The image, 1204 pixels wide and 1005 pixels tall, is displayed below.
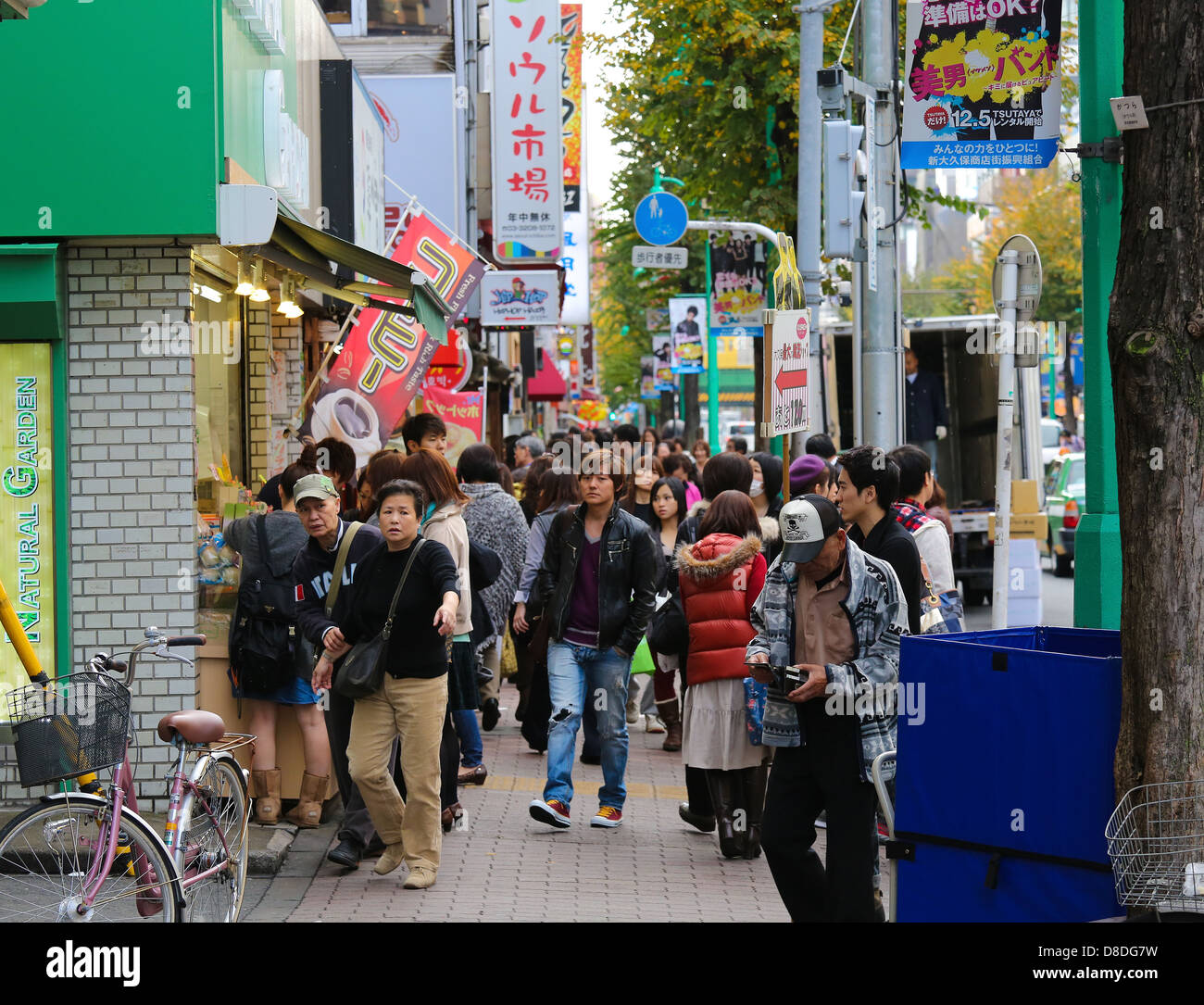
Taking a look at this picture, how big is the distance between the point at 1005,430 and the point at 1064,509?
18085 millimetres

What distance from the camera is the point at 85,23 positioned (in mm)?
7820

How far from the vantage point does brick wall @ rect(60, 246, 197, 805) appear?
8.01 metres

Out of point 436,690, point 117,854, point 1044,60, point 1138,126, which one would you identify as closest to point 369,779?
point 436,690

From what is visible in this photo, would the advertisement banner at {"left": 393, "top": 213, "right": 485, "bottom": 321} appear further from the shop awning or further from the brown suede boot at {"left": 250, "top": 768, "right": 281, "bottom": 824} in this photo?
the brown suede boot at {"left": 250, "top": 768, "right": 281, "bottom": 824}

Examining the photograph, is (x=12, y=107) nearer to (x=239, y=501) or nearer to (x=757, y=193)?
(x=239, y=501)

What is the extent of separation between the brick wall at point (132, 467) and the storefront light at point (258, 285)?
2.06m

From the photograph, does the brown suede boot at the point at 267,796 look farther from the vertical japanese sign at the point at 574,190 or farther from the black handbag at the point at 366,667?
the vertical japanese sign at the point at 574,190

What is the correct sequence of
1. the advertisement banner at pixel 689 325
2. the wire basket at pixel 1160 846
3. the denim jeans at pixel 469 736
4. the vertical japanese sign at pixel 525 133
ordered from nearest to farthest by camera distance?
1. the wire basket at pixel 1160 846
2. the denim jeans at pixel 469 736
3. the vertical japanese sign at pixel 525 133
4. the advertisement banner at pixel 689 325

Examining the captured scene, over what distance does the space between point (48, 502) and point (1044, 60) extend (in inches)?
232

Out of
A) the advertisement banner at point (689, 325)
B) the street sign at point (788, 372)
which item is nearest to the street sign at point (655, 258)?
the street sign at point (788, 372)

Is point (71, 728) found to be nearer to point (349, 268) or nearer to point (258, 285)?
point (349, 268)

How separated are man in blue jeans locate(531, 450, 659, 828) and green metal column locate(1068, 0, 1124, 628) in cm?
235

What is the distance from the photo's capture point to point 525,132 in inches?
846

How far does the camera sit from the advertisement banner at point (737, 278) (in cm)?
2284
